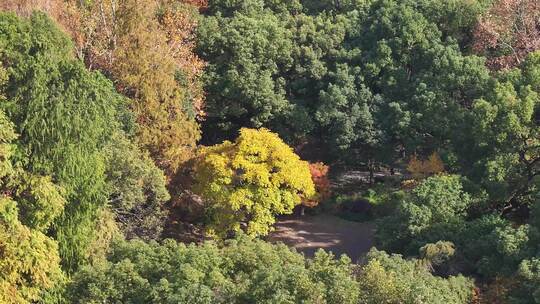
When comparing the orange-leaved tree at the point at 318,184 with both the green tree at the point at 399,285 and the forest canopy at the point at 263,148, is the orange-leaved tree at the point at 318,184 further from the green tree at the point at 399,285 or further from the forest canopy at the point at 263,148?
the green tree at the point at 399,285

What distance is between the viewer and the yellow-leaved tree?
27156mm

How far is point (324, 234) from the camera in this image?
31172 millimetres

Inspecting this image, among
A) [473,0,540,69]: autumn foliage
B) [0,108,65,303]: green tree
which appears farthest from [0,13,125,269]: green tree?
[473,0,540,69]: autumn foliage

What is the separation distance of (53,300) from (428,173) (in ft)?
55.3

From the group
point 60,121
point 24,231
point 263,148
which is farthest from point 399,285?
point 263,148

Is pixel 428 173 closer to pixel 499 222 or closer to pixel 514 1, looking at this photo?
pixel 499 222

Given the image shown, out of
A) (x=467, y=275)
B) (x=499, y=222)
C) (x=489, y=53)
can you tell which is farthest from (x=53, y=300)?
(x=489, y=53)

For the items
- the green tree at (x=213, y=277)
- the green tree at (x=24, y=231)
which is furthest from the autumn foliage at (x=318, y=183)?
the green tree at (x=24, y=231)

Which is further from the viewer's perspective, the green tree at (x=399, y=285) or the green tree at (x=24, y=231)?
the green tree at (x=24, y=231)

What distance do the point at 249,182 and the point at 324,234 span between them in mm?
5572

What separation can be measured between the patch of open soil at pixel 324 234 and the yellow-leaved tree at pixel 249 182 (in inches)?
108

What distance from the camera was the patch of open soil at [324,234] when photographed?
29.7 metres

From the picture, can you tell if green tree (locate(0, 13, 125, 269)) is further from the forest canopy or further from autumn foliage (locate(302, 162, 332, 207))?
autumn foliage (locate(302, 162, 332, 207))

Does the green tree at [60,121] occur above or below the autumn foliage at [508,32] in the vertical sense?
below
